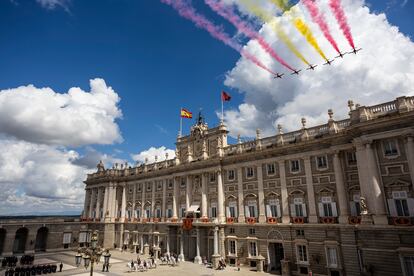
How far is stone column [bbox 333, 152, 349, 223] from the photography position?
97.2 ft

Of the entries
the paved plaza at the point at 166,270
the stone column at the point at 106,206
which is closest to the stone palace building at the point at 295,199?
the paved plaza at the point at 166,270

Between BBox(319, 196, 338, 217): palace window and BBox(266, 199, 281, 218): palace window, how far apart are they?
5.50 m

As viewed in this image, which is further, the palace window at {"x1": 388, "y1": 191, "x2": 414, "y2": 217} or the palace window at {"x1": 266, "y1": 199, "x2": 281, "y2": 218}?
the palace window at {"x1": 266, "y1": 199, "x2": 281, "y2": 218}

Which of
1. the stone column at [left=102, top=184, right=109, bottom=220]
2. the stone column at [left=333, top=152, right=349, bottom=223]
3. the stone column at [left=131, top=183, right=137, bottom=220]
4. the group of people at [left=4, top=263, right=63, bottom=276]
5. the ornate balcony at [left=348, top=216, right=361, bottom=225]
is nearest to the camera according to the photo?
the ornate balcony at [left=348, top=216, right=361, bottom=225]

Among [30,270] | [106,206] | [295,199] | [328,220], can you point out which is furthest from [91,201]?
[328,220]

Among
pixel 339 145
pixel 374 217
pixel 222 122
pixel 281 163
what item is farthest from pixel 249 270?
pixel 222 122

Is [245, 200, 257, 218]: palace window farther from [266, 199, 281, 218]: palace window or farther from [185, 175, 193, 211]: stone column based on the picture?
[185, 175, 193, 211]: stone column

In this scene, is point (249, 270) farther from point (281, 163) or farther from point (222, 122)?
point (222, 122)

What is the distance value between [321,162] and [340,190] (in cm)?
393

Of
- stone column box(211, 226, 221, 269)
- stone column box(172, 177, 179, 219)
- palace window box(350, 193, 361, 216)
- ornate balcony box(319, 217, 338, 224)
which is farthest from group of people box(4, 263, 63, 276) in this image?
palace window box(350, 193, 361, 216)

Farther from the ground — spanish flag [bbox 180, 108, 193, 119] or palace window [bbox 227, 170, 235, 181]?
spanish flag [bbox 180, 108, 193, 119]

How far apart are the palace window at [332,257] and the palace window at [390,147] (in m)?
11.4

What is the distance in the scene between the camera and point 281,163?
3612 centimetres

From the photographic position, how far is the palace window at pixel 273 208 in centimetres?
3581
